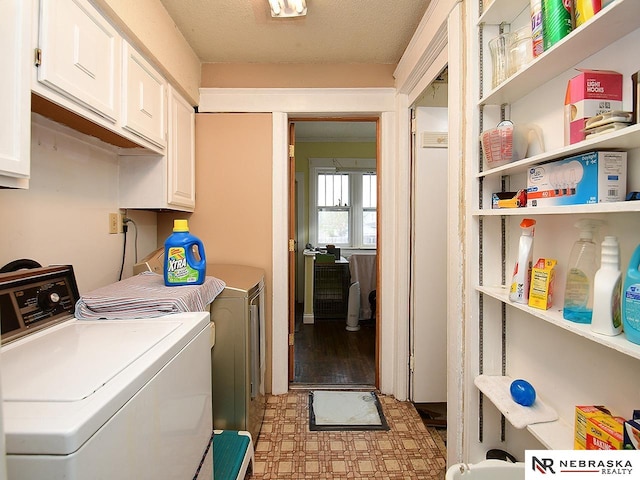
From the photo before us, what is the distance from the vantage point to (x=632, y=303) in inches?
28.2

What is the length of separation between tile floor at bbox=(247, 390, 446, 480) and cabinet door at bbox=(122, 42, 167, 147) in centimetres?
182

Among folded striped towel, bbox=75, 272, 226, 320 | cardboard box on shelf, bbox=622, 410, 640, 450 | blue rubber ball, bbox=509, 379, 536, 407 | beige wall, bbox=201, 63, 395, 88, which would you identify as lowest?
blue rubber ball, bbox=509, 379, 536, 407

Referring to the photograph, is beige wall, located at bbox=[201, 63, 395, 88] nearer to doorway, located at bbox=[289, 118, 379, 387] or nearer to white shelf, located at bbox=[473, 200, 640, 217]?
doorway, located at bbox=[289, 118, 379, 387]

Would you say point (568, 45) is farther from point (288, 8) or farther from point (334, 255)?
point (334, 255)

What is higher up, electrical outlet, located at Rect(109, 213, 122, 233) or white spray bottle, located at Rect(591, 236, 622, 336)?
electrical outlet, located at Rect(109, 213, 122, 233)

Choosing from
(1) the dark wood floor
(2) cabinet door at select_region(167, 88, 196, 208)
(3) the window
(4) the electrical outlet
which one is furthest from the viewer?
(3) the window

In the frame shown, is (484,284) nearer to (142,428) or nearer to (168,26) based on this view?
(142,428)

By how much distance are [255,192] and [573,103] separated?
1957 millimetres

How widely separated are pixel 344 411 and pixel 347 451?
0.37 metres

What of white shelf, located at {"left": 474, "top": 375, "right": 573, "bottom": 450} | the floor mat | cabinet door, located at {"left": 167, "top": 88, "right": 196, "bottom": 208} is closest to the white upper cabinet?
cabinet door, located at {"left": 167, "top": 88, "right": 196, "bottom": 208}

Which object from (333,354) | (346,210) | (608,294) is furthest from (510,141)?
(346,210)

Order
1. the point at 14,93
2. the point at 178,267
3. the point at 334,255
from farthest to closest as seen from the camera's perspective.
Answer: the point at 334,255, the point at 178,267, the point at 14,93

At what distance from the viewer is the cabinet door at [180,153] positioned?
78.9 inches

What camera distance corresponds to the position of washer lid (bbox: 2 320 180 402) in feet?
2.17
